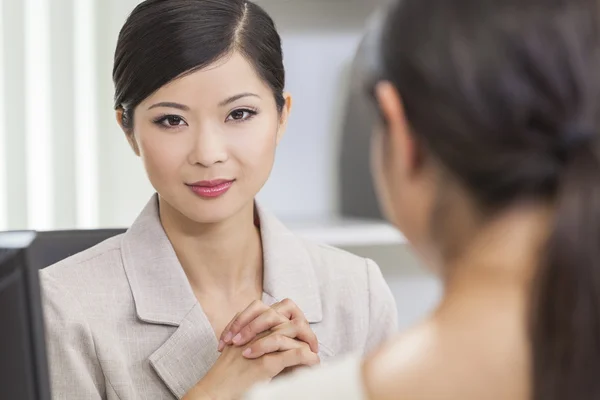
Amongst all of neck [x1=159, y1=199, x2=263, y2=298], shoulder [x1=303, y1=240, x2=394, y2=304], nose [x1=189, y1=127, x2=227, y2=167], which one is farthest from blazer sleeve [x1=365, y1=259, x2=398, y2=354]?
nose [x1=189, y1=127, x2=227, y2=167]

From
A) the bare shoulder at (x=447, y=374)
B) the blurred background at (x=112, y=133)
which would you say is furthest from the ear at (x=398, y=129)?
the blurred background at (x=112, y=133)

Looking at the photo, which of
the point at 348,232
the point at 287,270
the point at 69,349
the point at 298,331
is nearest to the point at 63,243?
the point at 69,349

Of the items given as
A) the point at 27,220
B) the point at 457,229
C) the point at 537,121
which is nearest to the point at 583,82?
the point at 537,121

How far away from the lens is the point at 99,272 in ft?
4.74

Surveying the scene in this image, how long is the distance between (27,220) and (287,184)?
0.80 meters

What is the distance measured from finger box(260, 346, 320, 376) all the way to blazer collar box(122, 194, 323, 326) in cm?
19

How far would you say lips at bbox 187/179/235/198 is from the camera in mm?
1348

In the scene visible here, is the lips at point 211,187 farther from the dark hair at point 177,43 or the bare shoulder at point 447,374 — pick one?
the bare shoulder at point 447,374

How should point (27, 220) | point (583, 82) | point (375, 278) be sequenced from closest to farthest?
point (583, 82) → point (375, 278) → point (27, 220)

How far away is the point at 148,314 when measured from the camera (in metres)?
1.42

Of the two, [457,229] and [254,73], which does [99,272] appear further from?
[457,229]

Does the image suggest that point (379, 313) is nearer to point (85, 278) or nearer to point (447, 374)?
point (85, 278)

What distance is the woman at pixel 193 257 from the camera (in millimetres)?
1326

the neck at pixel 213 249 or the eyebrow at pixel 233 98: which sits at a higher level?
the eyebrow at pixel 233 98
